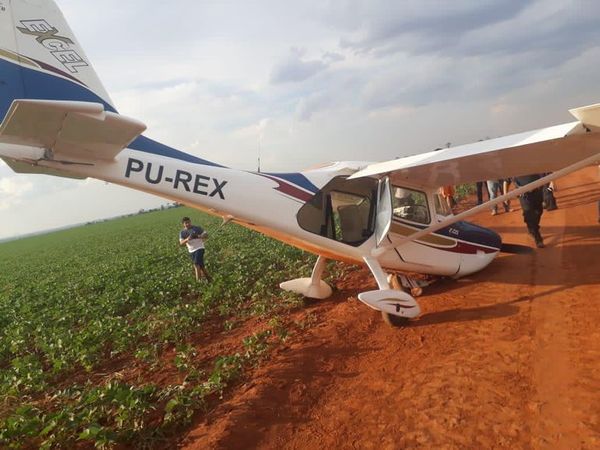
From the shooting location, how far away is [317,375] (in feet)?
18.1

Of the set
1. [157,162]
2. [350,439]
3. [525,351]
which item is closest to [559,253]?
[525,351]

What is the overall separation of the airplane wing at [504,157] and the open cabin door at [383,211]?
0.24 m

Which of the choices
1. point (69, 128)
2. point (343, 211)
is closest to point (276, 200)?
point (343, 211)

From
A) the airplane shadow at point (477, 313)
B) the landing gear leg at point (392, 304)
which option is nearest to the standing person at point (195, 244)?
the landing gear leg at point (392, 304)

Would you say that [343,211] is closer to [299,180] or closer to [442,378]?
[299,180]

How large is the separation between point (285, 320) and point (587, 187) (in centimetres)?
1739

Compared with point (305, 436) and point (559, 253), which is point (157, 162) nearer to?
point (305, 436)

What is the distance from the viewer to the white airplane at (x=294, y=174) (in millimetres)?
5180

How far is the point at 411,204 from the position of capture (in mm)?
7996

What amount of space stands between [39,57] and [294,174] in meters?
4.26

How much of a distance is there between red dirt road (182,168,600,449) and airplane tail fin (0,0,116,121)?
5022mm

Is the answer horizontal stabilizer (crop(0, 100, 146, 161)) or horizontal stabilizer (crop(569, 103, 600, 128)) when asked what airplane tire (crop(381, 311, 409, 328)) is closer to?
horizontal stabilizer (crop(569, 103, 600, 128))

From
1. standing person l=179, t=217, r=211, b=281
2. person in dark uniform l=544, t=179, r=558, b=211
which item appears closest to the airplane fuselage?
standing person l=179, t=217, r=211, b=281

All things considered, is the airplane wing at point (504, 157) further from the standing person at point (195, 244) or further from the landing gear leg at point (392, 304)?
the standing person at point (195, 244)
